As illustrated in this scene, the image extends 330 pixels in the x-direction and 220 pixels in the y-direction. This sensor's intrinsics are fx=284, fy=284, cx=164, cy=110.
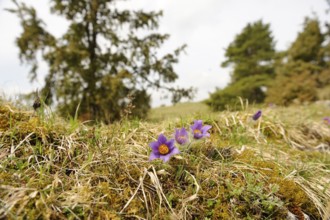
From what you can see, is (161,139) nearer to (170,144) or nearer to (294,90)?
(170,144)

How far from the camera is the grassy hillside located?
1479mm

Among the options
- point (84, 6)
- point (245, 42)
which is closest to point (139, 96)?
point (84, 6)

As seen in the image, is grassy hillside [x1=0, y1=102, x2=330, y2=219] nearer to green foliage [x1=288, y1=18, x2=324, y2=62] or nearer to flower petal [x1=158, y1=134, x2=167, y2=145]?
flower petal [x1=158, y1=134, x2=167, y2=145]

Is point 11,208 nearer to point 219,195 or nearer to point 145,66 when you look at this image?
point 219,195

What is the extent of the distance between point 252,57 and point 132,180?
3095cm

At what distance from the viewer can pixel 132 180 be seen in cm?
175

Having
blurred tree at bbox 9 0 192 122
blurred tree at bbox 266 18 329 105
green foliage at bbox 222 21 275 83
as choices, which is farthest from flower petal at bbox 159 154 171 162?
green foliage at bbox 222 21 275 83

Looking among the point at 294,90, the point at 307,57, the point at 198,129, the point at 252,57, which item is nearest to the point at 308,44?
the point at 307,57

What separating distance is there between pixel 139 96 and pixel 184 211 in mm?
9340

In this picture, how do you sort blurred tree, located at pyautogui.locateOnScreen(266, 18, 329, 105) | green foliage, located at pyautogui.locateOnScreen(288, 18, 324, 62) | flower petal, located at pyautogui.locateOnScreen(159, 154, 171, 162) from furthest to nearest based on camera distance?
green foliage, located at pyautogui.locateOnScreen(288, 18, 324, 62) < blurred tree, located at pyautogui.locateOnScreen(266, 18, 329, 105) < flower petal, located at pyautogui.locateOnScreen(159, 154, 171, 162)

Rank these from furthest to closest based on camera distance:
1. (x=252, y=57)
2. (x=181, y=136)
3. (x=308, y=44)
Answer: (x=252, y=57) < (x=308, y=44) < (x=181, y=136)

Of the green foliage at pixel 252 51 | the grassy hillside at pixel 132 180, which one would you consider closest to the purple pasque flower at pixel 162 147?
the grassy hillside at pixel 132 180

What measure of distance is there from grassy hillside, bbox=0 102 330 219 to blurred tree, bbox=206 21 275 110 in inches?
1088

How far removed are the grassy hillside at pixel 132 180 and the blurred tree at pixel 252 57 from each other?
1088 inches
